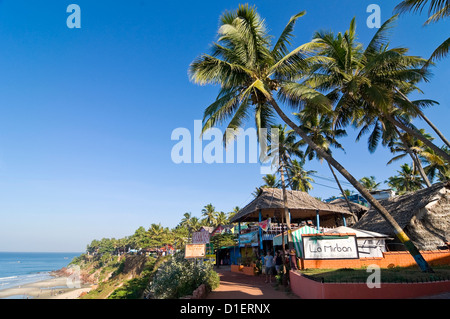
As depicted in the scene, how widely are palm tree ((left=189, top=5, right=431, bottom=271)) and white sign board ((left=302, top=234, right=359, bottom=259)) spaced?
4545 millimetres

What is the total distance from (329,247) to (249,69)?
29.1 feet

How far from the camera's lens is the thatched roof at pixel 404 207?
57.5ft

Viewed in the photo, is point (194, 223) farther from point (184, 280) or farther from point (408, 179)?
point (184, 280)

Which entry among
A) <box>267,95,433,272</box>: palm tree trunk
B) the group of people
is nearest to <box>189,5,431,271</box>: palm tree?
<box>267,95,433,272</box>: palm tree trunk

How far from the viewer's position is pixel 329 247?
11586mm

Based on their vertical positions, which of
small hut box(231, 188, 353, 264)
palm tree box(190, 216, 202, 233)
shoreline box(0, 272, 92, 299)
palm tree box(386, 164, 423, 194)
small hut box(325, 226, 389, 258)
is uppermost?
palm tree box(386, 164, 423, 194)

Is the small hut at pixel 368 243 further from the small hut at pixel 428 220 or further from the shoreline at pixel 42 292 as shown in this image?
the shoreline at pixel 42 292

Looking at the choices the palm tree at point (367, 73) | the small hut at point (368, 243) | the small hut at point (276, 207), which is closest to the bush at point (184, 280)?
the small hut at point (276, 207)

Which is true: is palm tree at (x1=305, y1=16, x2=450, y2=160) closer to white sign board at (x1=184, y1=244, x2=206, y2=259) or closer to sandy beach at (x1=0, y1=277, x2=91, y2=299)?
white sign board at (x1=184, y1=244, x2=206, y2=259)

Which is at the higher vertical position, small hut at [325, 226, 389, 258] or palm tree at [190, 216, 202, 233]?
small hut at [325, 226, 389, 258]

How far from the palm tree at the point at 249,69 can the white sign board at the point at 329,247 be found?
14.9 ft

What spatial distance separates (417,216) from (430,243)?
1.83 m

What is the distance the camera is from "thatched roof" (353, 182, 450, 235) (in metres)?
17.5
